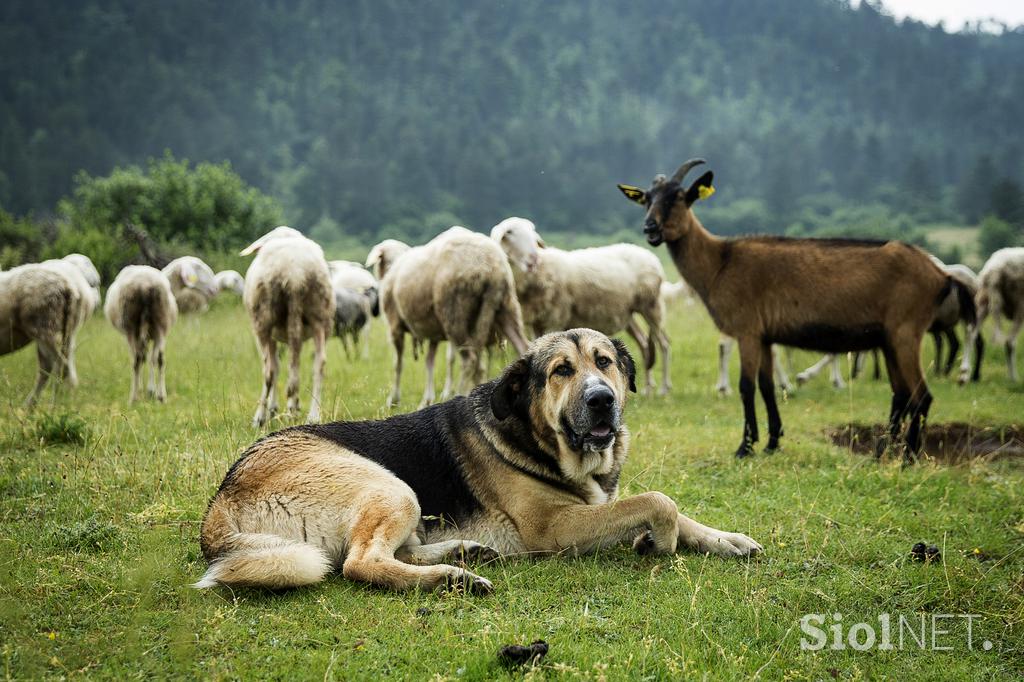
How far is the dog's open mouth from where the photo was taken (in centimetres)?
467

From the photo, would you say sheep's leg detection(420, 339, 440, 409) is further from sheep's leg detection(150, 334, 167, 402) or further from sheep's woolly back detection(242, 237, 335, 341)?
sheep's leg detection(150, 334, 167, 402)

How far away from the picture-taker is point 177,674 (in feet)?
11.7

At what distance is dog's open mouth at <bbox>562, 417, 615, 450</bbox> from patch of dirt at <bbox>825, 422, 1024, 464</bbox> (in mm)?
5189

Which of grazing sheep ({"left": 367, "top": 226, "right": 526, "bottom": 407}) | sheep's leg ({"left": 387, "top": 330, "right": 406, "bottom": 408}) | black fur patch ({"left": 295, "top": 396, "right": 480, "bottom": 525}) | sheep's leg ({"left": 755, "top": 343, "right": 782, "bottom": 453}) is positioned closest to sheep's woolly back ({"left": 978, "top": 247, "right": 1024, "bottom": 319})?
sheep's leg ({"left": 755, "top": 343, "right": 782, "bottom": 453})

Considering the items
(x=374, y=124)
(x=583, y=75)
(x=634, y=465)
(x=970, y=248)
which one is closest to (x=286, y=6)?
(x=374, y=124)

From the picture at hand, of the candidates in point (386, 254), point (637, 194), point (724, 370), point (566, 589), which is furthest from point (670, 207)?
point (386, 254)

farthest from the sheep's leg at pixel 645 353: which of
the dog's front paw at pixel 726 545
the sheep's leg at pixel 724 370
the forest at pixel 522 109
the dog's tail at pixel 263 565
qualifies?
the forest at pixel 522 109

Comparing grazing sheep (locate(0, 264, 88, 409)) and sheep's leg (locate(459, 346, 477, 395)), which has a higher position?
grazing sheep (locate(0, 264, 88, 409))

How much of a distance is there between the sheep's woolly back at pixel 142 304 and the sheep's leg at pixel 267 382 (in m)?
2.84

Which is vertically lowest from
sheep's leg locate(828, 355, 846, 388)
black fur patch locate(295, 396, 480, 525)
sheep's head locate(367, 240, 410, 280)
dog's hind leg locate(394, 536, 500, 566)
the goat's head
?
sheep's leg locate(828, 355, 846, 388)

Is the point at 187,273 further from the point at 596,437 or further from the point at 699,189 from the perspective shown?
the point at 596,437

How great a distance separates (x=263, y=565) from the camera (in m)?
4.26

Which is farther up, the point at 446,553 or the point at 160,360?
the point at 446,553

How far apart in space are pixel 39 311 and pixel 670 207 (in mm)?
8044
